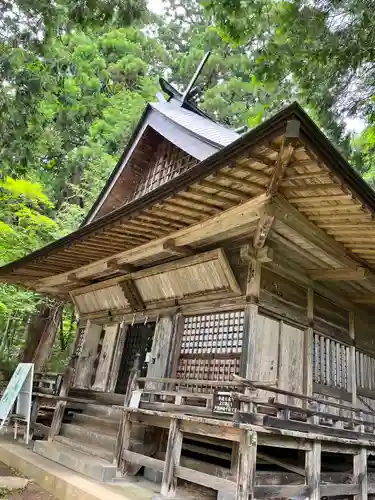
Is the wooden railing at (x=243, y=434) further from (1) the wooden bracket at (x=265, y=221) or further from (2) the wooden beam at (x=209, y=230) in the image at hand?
(2) the wooden beam at (x=209, y=230)

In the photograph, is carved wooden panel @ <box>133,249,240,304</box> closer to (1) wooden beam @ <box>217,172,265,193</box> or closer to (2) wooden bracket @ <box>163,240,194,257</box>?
(2) wooden bracket @ <box>163,240,194,257</box>

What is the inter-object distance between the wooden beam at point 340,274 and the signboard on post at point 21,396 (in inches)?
245

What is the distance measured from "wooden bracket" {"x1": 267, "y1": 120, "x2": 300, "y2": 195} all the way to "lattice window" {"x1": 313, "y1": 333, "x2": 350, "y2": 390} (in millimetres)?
3893

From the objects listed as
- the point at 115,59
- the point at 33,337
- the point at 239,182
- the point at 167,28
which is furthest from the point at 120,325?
the point at 167,28

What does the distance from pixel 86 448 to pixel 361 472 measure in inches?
185

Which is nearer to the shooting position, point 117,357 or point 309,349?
point 309,349

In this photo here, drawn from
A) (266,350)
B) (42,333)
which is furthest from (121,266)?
(42,333)

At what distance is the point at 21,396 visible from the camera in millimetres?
8148

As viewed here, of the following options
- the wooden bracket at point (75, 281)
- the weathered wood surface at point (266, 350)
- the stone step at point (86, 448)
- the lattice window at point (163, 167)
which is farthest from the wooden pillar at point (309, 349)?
the wooden bracket at point (75, 281)

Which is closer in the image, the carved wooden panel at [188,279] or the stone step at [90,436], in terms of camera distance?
the carved wooden panel at [188,279]

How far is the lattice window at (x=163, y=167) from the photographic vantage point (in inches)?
383

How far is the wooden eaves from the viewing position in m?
3.85

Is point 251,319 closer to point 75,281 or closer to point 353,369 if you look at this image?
point 353,369

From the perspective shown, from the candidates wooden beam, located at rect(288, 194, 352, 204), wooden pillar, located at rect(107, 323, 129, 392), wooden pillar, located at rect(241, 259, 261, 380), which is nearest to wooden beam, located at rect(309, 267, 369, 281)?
wooden pillar, located at rect(241, 259, 261, 380)
